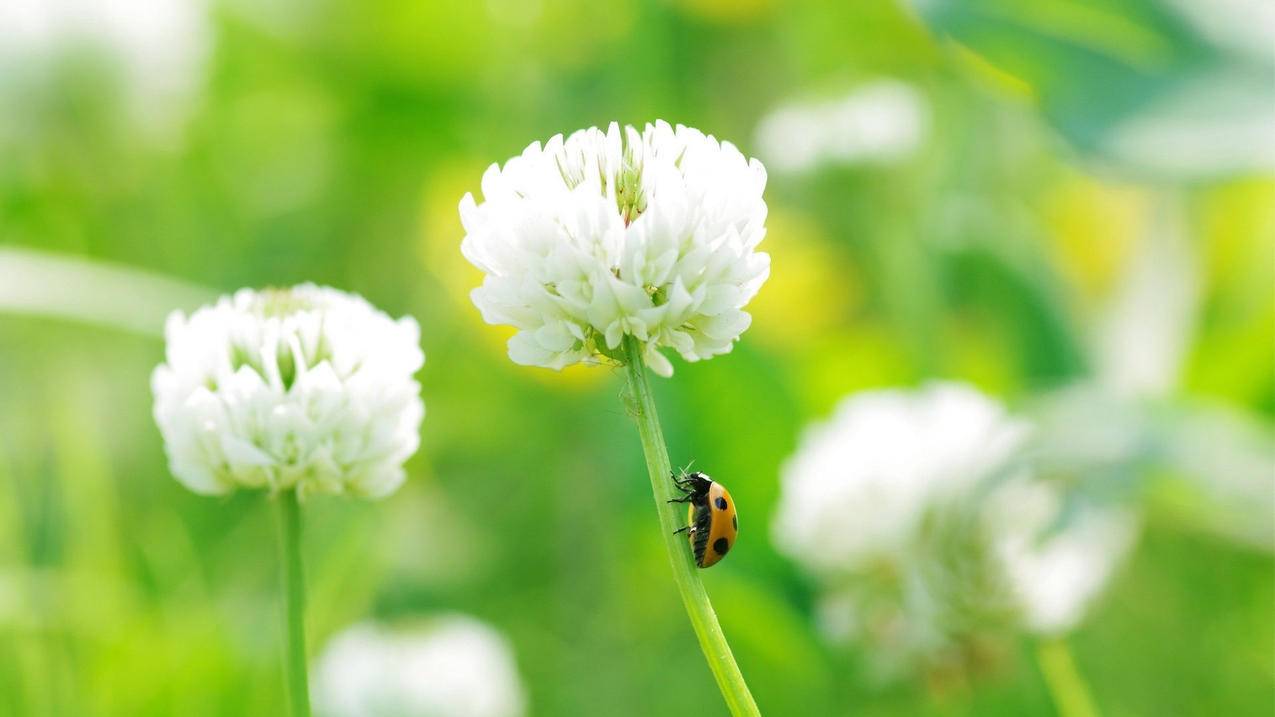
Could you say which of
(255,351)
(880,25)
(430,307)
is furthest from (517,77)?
(255,351)

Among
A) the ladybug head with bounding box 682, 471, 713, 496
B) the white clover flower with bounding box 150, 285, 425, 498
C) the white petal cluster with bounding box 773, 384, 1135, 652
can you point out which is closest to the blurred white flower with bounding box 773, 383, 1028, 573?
the white petal cluster with bounding box 773, 384, 1135, 652

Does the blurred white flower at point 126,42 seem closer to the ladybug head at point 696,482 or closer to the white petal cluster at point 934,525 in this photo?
the white petal cluster at point 934,525

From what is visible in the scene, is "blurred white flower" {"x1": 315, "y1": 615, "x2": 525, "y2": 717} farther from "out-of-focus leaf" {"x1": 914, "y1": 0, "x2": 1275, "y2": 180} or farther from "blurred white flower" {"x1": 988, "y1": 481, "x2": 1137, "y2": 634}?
"out-of-focus leaf" {"x1": 914, "y1": 0, "x2": 1275, "y2": 180}

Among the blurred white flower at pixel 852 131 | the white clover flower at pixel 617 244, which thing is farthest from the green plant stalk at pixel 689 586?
the blurred white flower at pixel 852 131

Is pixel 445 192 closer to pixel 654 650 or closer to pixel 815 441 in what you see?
pixel 654 650

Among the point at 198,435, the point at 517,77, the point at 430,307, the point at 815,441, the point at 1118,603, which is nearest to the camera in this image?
the point at 198,435
